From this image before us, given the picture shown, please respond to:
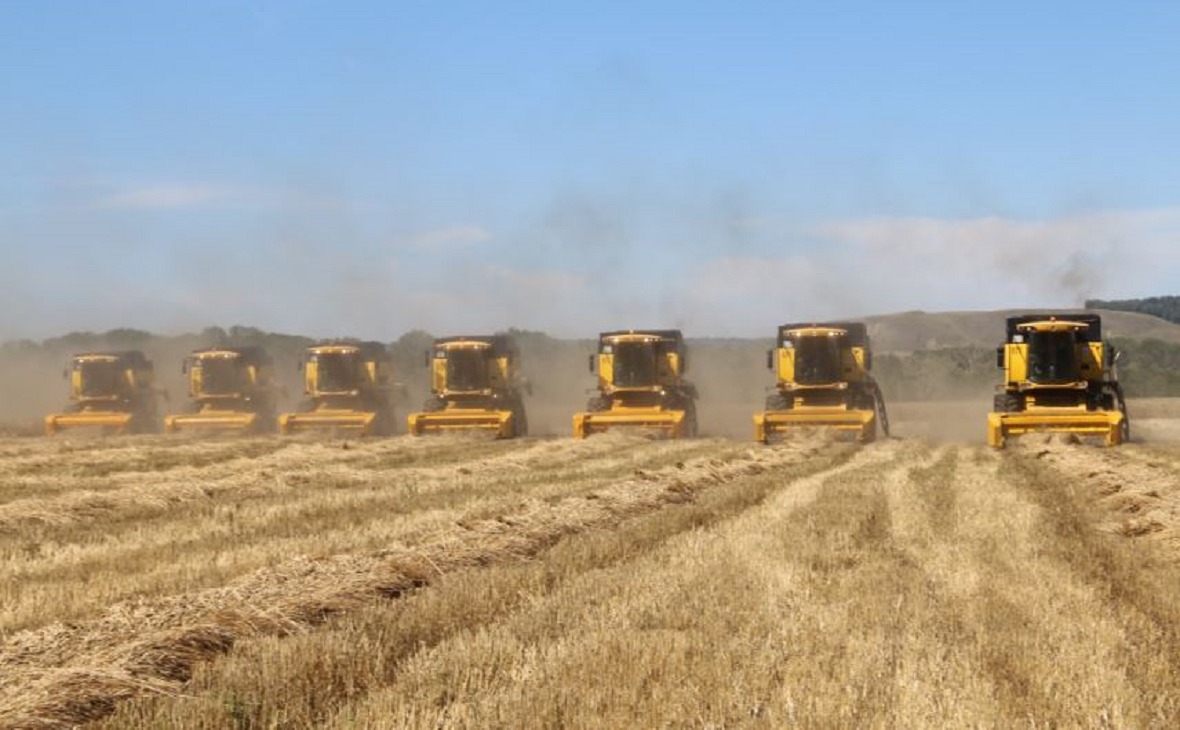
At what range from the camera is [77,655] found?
637cm

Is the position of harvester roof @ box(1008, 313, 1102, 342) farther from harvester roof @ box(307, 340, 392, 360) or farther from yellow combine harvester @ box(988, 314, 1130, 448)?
harvester roof @ box(307, 340, 392, 360)

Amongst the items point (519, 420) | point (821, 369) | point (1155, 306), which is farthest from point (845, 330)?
point (1155, 306)

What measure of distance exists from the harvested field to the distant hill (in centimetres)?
13774

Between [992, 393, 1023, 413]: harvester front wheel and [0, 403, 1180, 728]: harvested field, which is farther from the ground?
[992, 393, 1023, 413]: harvester front wheel

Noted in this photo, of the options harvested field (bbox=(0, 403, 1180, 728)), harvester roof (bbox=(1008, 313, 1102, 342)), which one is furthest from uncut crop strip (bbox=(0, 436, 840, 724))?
harvester roof (bbox=(1008, 313, 1102, 342))

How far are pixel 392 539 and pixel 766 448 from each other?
15744 millimetres

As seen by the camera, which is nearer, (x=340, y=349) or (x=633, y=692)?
(x=633, y=692)

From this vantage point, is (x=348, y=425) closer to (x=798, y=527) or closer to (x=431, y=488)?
(x=431, y=488)

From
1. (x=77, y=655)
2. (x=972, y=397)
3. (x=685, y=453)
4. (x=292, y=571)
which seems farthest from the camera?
(x=972, y=397)

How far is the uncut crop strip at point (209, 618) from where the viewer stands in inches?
225

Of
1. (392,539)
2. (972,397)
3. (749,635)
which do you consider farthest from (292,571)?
(972,397)

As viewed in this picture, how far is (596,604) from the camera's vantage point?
8.20m

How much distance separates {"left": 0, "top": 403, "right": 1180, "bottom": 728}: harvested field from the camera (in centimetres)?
574

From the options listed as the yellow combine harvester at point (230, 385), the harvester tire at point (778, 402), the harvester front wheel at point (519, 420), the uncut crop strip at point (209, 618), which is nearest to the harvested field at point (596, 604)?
the uncut crop strip at point (209, 618)
